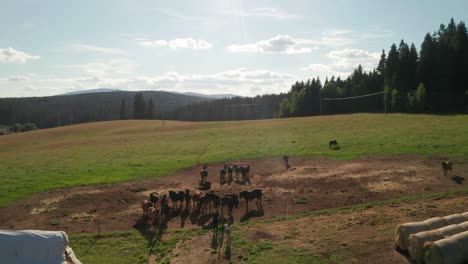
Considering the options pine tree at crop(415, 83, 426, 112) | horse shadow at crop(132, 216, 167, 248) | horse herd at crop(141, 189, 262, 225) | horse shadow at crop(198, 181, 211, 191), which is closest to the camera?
horse shadow at crop(132, 216, 167, 248)

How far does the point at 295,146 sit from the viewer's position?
47.2m

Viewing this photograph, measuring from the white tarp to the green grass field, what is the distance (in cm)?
1661

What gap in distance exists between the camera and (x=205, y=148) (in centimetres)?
5156

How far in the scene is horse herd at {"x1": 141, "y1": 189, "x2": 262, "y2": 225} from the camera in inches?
896

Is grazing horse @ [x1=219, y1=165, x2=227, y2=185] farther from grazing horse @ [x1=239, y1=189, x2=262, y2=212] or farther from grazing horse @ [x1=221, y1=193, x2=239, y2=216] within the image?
grazing horse @ [x1=221, y1=193, x2=239, y2=216]

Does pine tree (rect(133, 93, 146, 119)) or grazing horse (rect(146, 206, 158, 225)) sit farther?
pine tree (rect(133, 93, 146, 119))

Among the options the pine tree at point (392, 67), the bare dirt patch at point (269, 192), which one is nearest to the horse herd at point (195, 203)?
the bare dirt patch at point (269, 192)

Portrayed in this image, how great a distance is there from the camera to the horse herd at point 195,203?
22766mm

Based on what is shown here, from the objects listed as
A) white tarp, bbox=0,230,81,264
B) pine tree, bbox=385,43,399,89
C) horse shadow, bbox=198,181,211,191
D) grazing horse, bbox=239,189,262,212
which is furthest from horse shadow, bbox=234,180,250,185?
pine tree, bbox=385,43,399,89

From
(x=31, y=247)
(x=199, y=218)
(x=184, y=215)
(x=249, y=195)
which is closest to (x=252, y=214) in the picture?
(x=249, y=195)

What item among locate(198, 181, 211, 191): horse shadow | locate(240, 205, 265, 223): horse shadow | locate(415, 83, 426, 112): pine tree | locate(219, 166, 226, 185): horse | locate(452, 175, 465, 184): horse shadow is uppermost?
locate(415, 83, 426, 112): pine tree

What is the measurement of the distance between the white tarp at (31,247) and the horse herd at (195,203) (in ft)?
26.4

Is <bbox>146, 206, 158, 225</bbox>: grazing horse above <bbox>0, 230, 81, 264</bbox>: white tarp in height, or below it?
below

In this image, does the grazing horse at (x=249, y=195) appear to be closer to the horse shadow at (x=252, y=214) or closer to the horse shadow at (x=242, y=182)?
the horse shadow at (x=252, y=214)
